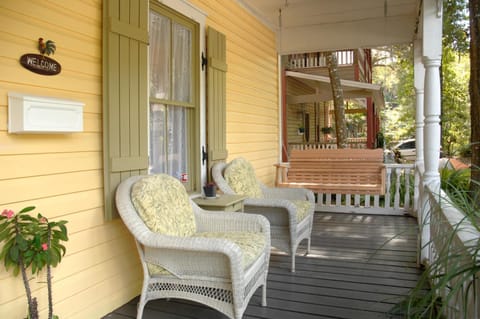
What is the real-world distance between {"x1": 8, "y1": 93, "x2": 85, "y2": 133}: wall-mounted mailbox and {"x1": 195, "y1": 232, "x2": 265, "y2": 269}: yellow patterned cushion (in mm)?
1192

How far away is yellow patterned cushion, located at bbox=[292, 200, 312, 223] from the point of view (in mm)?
3739

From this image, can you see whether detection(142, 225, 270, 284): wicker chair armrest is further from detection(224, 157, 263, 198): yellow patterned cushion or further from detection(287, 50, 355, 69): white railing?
detection(287, 50, 355, 69): white railing

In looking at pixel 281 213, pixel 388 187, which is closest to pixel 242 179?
pixel 281 213

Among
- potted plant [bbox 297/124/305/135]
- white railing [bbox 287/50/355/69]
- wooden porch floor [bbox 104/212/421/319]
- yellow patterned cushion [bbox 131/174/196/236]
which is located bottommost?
wooden porch floor [bbox 104/212/421/319]

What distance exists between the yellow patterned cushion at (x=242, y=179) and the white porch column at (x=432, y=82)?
5.26ft

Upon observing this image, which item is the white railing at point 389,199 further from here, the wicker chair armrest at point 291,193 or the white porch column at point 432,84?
the white porch column at point 432,84

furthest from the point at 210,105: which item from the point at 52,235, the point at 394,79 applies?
the point at 394,79

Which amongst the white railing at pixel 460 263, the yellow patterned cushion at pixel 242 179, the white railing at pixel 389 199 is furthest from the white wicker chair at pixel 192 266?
the white railing at pixel 389 199

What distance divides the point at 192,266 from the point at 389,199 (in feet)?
14.6

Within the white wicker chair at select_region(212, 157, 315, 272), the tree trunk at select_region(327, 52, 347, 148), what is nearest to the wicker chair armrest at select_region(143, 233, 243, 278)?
the white wicker chair at select_region(212, 157, 315, 272)

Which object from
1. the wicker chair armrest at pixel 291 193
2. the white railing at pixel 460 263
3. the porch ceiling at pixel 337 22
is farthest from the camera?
the porch ceiling at pixel 337 22

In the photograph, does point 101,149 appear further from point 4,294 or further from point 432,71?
point 432,71

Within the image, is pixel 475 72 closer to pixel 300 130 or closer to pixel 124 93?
pixel 124 93

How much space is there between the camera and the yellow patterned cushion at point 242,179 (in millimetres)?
3941
